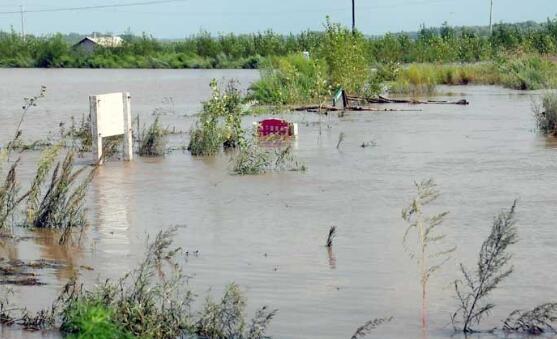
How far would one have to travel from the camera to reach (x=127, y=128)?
19.4 metres

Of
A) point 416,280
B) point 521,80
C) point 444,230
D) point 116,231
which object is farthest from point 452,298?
point 521,80

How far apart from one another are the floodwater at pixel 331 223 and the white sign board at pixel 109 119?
1.27 feet

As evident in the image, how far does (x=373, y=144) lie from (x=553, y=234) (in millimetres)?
10458

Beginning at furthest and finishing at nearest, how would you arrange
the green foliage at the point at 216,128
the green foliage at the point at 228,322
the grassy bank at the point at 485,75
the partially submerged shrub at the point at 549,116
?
the grassy bank at the point at 485,75 < the partially submerged shrub at the point at 549,116 < the green foliage at the point at 216,128 < the green foliage at the point at 228,322

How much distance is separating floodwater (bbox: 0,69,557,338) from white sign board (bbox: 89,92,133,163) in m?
0.39

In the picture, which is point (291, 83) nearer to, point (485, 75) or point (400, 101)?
point (400, 101)

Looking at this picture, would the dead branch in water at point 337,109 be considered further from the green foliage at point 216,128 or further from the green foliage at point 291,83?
the green foliage at point 216,128

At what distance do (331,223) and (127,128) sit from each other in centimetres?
697

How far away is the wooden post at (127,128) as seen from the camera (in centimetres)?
1917

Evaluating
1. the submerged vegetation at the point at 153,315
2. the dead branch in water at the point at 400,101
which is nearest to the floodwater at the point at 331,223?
the submerged vegetation at the point at 153,315

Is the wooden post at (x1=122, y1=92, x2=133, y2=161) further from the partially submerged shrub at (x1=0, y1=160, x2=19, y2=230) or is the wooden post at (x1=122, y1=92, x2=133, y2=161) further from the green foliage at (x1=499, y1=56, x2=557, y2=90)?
the green foliage at (x1=499, y1=56, x2=557, y2=90)

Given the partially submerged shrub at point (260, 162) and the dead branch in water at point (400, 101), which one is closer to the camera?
the partially submerged shrub at point (260, 162)

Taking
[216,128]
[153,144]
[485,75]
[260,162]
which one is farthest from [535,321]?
[485,75]

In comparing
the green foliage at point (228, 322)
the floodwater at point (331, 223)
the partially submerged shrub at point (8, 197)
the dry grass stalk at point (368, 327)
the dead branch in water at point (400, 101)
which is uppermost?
the partially submerged shrub at point (8, 197)
